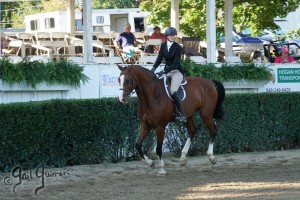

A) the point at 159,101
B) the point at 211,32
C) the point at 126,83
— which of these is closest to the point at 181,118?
the point at 159,101

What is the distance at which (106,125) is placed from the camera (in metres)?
16.7

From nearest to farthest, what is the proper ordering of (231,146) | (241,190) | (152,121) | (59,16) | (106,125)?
(241,190) < (152,121) < (106,125) < (231,146) < (59,16)

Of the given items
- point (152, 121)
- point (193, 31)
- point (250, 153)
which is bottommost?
point (250, 153)

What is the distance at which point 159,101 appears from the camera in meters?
15.5

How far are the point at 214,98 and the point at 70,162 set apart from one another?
3.23 meters

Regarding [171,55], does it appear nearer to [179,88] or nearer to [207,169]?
[179,88]

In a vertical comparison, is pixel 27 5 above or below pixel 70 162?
above

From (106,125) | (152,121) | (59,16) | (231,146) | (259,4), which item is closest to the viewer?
(152,121)

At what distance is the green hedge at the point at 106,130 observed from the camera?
50.2 feet

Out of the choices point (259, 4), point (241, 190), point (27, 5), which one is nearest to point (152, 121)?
point (241, 190)

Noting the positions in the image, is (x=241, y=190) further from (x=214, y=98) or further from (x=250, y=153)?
(x=250, y=153)

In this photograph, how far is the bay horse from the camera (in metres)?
15.1

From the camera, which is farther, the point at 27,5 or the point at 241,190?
the point at 27,5

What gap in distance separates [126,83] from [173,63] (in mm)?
1330
